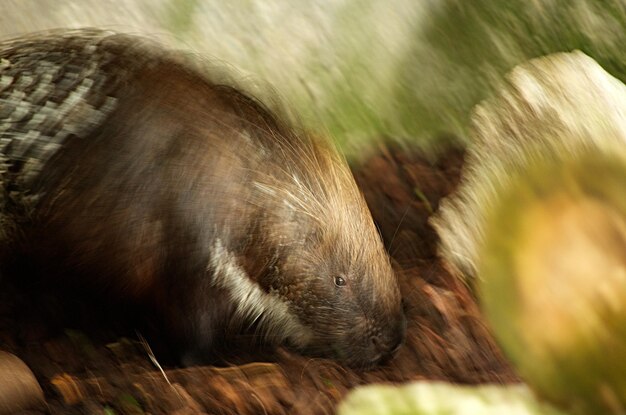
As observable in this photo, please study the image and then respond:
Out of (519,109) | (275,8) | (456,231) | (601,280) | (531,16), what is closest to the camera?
(601,280)

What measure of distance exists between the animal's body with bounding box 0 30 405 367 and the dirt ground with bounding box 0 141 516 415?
104 mm

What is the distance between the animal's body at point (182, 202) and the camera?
1784 mm

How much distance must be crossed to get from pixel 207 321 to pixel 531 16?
1.41 m

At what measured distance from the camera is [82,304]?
1.93 m

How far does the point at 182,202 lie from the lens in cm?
177

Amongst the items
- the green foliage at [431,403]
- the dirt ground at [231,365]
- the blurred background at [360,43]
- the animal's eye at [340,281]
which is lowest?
the dirt ground at [231,365]

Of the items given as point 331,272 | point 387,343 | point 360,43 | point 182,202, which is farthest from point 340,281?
point 360,43

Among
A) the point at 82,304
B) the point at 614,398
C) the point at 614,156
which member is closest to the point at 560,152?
the point at 614,156

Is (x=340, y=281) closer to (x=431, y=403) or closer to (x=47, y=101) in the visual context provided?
(x=431, y=403)

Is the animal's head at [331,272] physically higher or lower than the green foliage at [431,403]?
lower

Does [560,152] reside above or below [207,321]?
above

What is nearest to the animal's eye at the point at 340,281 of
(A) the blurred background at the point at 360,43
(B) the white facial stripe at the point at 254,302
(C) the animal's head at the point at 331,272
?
(C) the animal's head at the point at 331,272

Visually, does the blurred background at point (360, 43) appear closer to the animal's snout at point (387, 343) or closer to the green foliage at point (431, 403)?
the animal's snout at point (387, 343)

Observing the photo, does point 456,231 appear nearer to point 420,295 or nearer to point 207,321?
point 420,295
